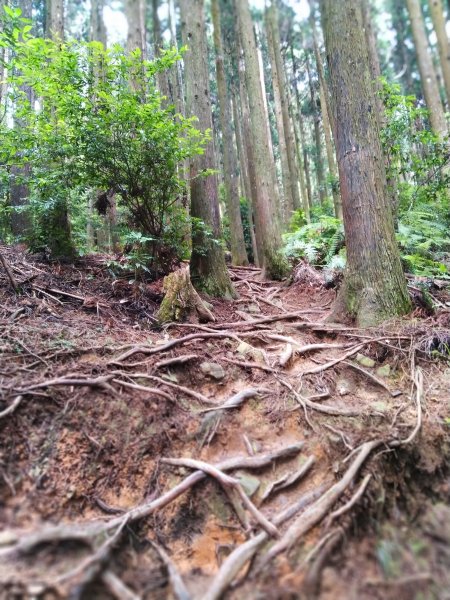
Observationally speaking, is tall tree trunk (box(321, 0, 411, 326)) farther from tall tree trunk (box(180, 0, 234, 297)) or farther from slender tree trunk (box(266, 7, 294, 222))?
slender tree trunk (box(266, 7, 294, 222))

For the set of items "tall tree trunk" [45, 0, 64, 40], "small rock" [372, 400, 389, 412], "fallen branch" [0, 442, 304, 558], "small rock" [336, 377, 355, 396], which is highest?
"tall tree trunk" [45, 0, 64, 40]

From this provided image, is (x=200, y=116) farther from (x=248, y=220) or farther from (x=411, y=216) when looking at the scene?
(x=248, y=220)


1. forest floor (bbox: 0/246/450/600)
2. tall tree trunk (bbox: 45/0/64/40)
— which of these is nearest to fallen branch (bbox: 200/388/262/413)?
forest floor (bbox: 0/246/450/600)

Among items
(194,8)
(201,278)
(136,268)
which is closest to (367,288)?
(201,278)

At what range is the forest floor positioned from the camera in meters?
1.51

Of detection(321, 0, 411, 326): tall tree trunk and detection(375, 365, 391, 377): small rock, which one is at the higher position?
detection(321, 0, 411, 326): tall tree trunk

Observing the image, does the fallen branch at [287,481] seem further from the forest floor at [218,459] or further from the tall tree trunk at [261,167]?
the tall tree trunk at [261,167]

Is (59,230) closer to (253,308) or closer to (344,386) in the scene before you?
(253,308)

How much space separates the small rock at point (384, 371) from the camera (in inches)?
136

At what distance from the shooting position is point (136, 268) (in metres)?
5.05

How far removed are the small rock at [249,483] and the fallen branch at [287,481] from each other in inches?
3.1

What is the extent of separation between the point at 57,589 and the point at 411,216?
26.2 ft

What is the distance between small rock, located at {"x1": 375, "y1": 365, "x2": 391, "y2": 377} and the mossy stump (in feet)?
6.94

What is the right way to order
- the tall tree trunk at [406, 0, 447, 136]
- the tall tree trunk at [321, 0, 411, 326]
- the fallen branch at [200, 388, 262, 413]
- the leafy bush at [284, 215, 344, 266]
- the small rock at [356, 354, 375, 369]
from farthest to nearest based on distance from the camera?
the tall tree trunk at [406, 0, 447, 136] → the leafy bush at [284, 215, 344, 266] → the tall tree trunk at [321, 0, 411, 326] → the small rock at [356, 354, 375, 369] → the fallen branch at [200, 388, 262, 413]
